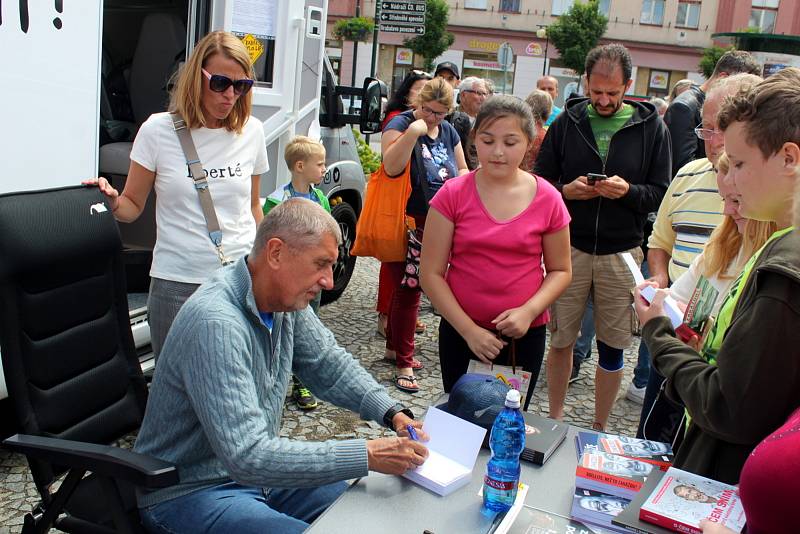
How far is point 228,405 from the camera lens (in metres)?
1.70

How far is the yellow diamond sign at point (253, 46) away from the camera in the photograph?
382 cm

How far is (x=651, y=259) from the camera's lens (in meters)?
3.23

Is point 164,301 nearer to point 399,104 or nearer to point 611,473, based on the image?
point 611,473

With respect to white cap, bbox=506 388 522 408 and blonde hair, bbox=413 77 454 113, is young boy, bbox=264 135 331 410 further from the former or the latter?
white cap, bbox=506 388 522 408

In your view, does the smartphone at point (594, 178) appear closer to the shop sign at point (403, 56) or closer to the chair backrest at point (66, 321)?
the chair backrest at point (66, 321)

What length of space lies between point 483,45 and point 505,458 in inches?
1695

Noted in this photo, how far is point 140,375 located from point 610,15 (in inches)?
1718

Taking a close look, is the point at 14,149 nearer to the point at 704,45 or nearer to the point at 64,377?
the point at 64,377

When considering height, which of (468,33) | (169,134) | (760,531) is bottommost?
(760,531)

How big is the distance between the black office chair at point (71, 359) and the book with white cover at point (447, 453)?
0.61 metres

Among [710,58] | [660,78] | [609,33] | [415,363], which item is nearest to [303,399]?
[415,363]

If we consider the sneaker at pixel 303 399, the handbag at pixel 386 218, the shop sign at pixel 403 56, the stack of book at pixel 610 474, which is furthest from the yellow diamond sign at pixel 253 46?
the shop sign at pixel 403 56

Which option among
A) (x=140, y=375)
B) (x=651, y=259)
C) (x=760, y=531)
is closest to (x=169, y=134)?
(x=140, y=375)

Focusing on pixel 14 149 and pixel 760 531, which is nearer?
pixel 760 531
